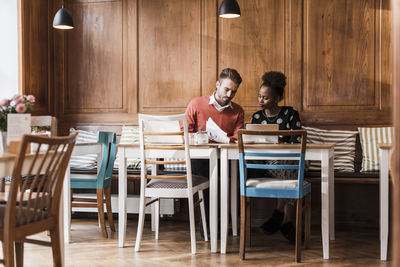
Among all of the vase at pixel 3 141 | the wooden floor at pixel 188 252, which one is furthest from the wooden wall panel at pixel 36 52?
the vase at pixel 3 141

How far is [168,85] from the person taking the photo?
5219 millimetres

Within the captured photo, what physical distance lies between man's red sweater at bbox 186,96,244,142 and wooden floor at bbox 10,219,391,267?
3.16 feet

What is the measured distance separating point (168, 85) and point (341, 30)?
6.29 feet

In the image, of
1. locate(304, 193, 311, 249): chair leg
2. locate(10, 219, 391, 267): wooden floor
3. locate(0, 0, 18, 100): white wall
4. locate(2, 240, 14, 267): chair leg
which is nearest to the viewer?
locate(2, 240, 14, 267): chair leg

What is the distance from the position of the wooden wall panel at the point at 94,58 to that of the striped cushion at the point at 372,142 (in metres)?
2.66

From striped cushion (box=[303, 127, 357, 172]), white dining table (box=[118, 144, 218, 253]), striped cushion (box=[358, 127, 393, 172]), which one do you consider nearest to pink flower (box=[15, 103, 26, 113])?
white dining table (box=[118, 144, 218, 253])

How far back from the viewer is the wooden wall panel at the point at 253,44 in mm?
4863

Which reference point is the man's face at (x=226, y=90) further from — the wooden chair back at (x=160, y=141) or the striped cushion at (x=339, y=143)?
the striped cushion at (x=339, y=143)

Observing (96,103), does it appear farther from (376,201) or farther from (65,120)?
(376,201)

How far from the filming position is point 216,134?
12.4 feet

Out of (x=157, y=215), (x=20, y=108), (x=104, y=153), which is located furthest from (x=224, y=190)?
A: (x=20, y=108)

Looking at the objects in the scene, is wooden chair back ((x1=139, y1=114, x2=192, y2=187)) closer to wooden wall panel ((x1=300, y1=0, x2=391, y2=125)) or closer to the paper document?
the paper document

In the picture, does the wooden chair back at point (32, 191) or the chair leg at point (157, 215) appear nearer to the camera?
the wooden chair back at point (32, 191)

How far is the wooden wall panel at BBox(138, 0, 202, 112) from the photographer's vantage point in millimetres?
5117
